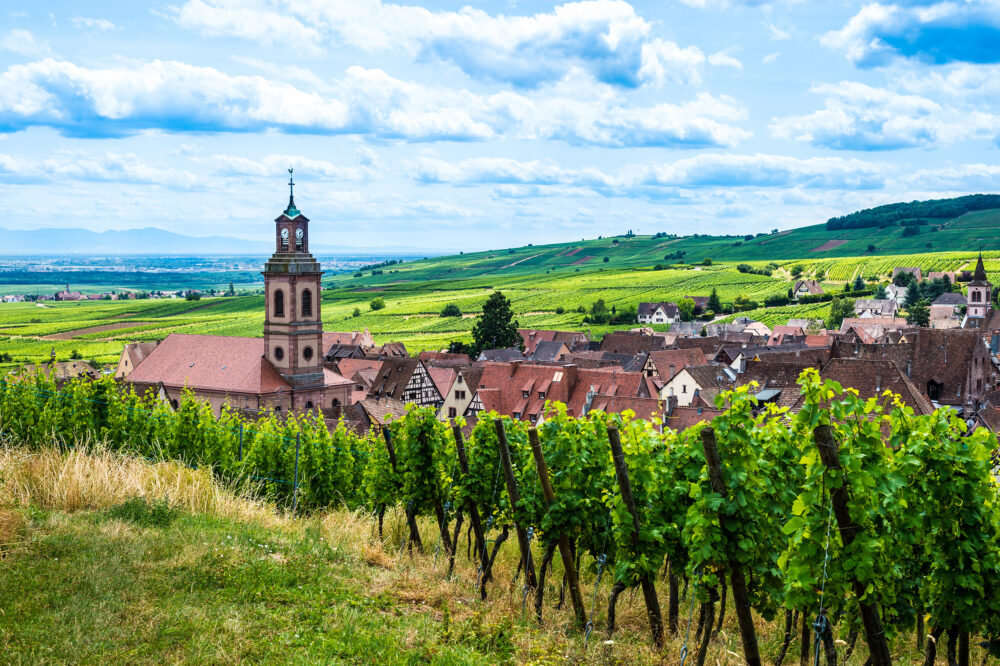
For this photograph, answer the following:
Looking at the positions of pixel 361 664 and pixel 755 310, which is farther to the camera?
Result: pixel 755 310

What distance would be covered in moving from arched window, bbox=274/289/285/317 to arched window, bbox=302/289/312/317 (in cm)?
137

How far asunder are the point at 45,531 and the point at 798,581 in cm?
829

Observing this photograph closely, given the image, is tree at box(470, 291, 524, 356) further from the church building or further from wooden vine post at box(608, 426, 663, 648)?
wooden vine post at box(608, 426, 663, 648)

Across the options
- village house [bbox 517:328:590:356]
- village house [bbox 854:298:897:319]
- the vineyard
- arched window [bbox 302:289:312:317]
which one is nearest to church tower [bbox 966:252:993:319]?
village house [bbox 854:298:897:319]

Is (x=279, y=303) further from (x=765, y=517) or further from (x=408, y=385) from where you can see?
(x=765, y=517)

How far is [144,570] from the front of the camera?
30.6 ft

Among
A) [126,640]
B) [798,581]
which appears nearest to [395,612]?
[126,640]

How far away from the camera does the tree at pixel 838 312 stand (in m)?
132

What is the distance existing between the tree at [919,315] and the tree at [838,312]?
852cm

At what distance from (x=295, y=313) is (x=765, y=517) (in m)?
54.1

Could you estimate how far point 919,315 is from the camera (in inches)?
4929

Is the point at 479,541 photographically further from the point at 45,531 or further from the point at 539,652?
the point at 45,531

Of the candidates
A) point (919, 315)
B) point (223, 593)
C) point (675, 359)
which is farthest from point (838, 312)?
point (223, 593)

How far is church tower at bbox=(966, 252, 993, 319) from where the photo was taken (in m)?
119
